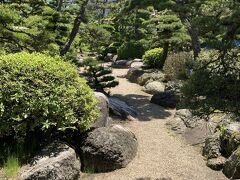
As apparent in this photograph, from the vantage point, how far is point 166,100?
52.4 feet

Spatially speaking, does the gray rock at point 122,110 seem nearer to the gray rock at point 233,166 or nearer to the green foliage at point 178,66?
the gray rock at point 233,166

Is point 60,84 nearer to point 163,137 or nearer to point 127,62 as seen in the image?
point 163,137

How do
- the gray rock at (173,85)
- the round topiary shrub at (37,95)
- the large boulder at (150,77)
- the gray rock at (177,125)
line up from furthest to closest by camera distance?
the large boulder at (150,77)
the gray rock at (173,85)
the gray rock at (177,125)
the round topiary shrub at (37,95)

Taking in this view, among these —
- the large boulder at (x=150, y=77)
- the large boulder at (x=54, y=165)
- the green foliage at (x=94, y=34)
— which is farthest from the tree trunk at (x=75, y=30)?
the large boulder at (x=150, y=77)

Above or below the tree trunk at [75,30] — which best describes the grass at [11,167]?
below

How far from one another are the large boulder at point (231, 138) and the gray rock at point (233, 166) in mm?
531

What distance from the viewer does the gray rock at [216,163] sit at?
10352 mm

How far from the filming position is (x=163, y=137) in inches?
483

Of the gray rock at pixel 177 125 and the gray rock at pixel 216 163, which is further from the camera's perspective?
the gray rock at pixel 177 125

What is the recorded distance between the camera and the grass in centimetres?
869

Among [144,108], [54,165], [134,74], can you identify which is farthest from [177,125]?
[134,74]

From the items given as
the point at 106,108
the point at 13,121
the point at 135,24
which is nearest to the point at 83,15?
the point at 106,108

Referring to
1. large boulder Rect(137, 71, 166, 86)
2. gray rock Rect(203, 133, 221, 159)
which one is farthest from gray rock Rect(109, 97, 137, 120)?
large boulder Rect(137, 71, 166, 86)

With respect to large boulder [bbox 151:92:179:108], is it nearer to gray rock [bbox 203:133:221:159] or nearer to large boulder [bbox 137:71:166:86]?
large boulder [bbox 137:71:166:86]
